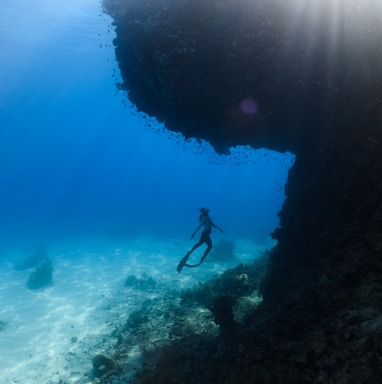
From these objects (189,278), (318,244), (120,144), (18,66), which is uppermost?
(120,144)

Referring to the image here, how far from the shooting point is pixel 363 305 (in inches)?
189

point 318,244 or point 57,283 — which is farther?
point 57,283

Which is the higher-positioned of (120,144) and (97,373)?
(120,144)

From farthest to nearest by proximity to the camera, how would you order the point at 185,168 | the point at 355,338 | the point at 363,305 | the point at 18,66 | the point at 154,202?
the point at 185,168 → the point at 154,202 → the point at 18,66 → the point at 363,305 → the point at 355,338

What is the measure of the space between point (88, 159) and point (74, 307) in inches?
5637

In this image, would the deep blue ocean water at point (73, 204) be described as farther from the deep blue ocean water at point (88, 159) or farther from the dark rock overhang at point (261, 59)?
the dark rock overhang at point (261, 59)

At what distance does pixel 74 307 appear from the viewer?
19.7 meters

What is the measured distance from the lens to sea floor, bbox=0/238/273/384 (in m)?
13.2

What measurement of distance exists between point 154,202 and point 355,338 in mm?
112862

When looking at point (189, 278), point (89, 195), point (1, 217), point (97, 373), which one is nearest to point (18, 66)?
point (189, 278)

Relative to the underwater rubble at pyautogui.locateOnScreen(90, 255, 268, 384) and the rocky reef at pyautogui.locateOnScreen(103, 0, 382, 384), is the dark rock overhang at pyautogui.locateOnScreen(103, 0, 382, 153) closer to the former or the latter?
the rocky reef at pyautogui.locateOnScreen(103, 0, 382, 384)

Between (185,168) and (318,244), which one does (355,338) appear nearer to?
(318,244)

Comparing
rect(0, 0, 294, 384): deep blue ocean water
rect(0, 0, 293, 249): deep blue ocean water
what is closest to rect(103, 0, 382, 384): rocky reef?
rect(0, 0, 293, 249): deep blue ocean water

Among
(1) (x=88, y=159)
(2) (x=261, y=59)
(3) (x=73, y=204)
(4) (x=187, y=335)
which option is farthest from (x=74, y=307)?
(1) (x=88, y=159)
